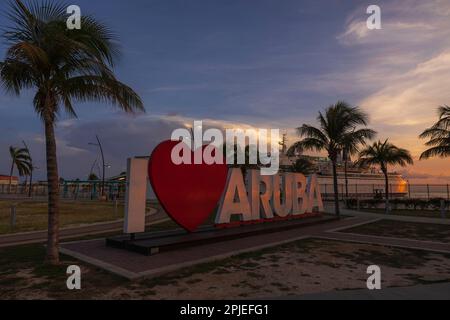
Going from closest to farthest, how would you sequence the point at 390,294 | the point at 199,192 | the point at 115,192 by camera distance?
1. the point at 390,294
2. the point at 199,192
3. the point at 115,192

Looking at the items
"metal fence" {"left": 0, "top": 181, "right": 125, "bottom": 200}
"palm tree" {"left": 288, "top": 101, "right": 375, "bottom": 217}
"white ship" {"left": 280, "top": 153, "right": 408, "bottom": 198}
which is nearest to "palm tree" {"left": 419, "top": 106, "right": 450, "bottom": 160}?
"palm tree" {"left": 288, "top": 101, "right": 375, "bottom": 217}

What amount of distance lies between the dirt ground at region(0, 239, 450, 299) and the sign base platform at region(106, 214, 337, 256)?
1702 mm

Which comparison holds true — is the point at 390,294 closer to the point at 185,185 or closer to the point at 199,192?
A: the point at 185,185

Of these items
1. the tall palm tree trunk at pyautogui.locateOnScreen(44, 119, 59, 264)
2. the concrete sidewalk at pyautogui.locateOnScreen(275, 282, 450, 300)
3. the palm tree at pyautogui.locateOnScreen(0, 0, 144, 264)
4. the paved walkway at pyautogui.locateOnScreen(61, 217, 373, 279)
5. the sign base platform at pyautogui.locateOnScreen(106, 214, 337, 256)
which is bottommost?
the concrete sidewalk at pyautogui.locateOnScreen(275, 282, 450, 300)

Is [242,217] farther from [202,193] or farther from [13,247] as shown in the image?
[13,247]

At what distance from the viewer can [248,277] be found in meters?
7.26

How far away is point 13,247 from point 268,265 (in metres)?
8.07

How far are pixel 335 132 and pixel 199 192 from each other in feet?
43.0

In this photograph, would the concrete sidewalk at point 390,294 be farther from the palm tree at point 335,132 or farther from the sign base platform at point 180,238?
the palm tree at point 335,132

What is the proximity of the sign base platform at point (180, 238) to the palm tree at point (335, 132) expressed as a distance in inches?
345

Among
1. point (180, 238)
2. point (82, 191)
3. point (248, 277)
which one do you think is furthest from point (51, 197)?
point (82, 191)

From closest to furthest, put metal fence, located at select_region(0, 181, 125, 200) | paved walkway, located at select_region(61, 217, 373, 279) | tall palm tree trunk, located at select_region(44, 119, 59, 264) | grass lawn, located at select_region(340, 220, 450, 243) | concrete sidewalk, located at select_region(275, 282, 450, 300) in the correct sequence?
concrete sidewalk, located at select_region(275, 282, 450, 300), paved walkway, located at select_region(61, 217, 373, 279), tall palm tree trunk, located at select_region(44, 119, 59, 264), grass lawn, located at select_region(340, 220, 450, 243), metal fence, located at select_region(0, 181, 125, 200)

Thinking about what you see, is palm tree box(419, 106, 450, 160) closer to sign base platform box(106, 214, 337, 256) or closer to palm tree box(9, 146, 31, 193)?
sign base platform box(106, 214, 337, 256)

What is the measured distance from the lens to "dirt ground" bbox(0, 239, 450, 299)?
6129mm
